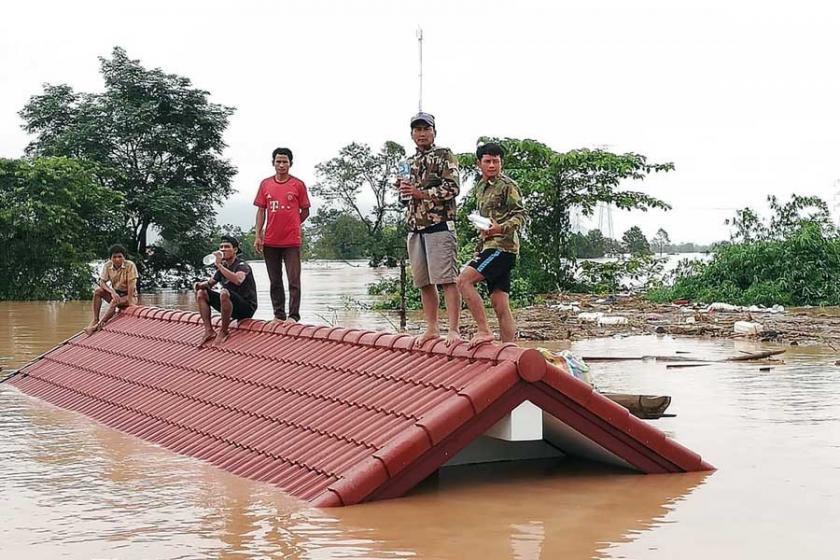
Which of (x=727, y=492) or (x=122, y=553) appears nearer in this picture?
(x=122, y=553)

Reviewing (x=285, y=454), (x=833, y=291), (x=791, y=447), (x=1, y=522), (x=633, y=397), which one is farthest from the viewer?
(x=833, y=291)

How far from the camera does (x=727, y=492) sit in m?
7.38

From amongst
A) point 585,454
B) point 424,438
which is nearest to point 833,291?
point 585,454

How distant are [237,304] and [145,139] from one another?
32056mm

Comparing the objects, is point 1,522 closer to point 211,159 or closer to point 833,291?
point 833,291

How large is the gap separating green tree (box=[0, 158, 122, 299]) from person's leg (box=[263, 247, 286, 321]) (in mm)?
24876

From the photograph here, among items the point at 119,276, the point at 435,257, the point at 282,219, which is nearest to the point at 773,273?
the point at 119,276

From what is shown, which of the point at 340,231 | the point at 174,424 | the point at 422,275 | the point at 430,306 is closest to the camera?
the point at 422,275

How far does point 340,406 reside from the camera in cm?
831

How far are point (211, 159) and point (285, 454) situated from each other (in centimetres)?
3628

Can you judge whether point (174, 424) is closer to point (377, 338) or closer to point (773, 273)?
point (377, 338)

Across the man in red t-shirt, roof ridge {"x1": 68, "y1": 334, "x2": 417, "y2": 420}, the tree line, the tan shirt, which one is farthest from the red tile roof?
the tree line

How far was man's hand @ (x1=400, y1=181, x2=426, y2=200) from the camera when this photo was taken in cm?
852

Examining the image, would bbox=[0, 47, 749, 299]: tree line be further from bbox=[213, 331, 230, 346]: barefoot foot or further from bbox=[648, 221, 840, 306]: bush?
bbox=[213, 331, 230, 346]: barefoot foot
